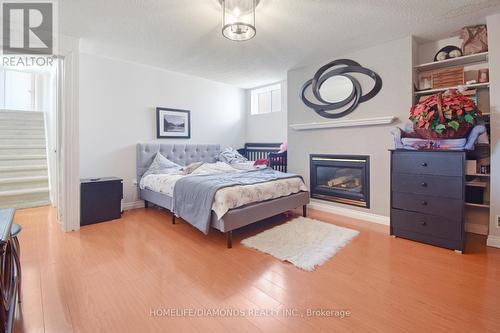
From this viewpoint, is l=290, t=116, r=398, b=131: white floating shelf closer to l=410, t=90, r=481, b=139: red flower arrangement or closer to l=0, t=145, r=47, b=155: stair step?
l=410, t=90, r=481, b=139: red flower arrangement

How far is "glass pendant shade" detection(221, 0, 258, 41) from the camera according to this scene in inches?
84.2

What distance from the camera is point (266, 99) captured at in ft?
17.4

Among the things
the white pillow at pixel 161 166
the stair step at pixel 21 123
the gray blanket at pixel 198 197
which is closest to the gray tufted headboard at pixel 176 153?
the white pillow at pixel 161 166

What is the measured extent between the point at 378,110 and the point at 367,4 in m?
1.36

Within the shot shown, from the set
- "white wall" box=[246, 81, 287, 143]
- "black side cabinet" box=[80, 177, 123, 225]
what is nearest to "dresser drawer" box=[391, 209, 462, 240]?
"white wall" box=[246, 81, 287, 143]

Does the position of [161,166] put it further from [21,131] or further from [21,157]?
[21,131]

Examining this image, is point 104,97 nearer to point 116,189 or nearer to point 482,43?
point 116,189

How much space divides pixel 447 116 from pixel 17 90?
28.5 feet

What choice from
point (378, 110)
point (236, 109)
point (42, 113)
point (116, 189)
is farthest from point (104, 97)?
point (378, 110)

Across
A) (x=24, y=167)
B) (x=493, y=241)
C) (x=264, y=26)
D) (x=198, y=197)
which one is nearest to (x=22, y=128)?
(x=24, y=167)

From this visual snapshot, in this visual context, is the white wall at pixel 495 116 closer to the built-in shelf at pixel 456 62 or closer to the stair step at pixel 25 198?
the built-in shelf at pixel 456 62

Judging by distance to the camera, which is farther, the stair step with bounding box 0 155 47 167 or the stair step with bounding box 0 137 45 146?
the stair step with bounding box 0 137 45 146

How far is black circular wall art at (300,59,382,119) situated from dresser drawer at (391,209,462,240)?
1581 millimetres

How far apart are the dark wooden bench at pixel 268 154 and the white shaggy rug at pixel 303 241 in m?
1.46
